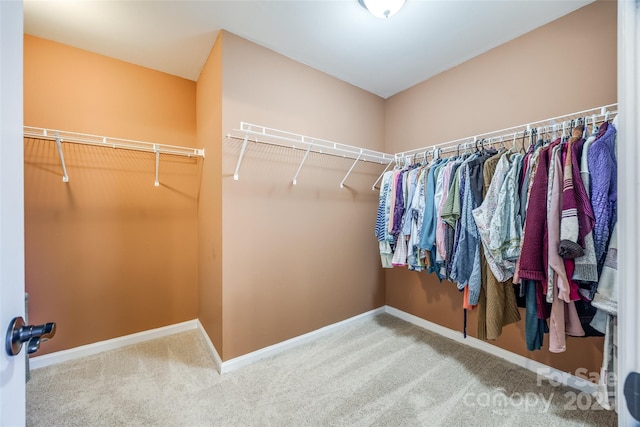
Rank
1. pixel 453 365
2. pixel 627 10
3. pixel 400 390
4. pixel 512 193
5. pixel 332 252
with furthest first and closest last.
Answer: pixel 332 252
pixel 453 365
pixel 400 390
pixel 512 193
pixel 627 10

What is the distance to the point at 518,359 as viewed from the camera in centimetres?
190

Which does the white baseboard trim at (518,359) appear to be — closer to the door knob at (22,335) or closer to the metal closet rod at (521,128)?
the metal closet rod at (521,128)

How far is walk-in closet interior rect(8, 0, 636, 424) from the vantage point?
1790 millimetres

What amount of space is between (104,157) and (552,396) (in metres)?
3.76

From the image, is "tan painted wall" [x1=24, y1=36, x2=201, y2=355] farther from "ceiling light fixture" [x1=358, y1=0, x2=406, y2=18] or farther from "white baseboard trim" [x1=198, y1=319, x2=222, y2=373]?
"ceiling light fixture" [x1=358, y1=0, x2=406, y2=18]

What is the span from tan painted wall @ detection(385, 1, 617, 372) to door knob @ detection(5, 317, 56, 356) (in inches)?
101

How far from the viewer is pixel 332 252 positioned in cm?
243

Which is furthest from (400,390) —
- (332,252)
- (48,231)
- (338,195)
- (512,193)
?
(48,231)

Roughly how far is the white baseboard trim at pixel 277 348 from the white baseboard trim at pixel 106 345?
93cm

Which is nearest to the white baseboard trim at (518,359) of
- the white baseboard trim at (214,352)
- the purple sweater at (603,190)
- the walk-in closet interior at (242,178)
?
the walk-in closet interior at (242,178)

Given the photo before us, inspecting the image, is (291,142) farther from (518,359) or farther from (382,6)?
(518,359)

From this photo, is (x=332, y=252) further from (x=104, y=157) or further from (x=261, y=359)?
(x=104, y=157)

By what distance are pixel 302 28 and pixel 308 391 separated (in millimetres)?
2570

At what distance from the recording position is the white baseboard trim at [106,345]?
1.86 meters
